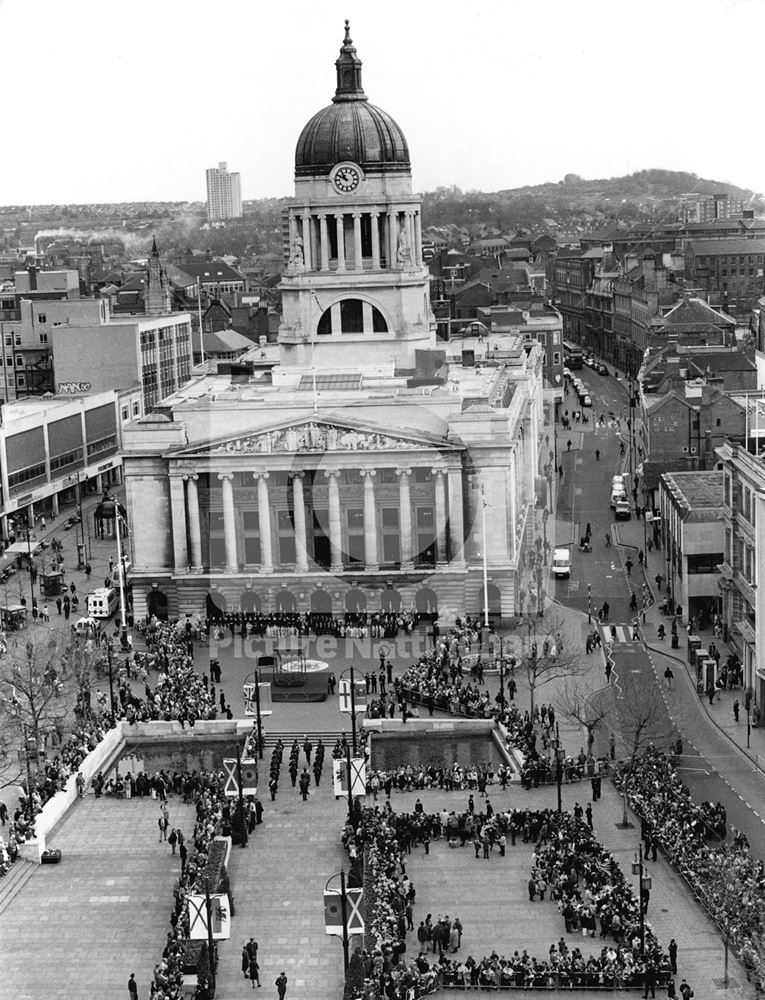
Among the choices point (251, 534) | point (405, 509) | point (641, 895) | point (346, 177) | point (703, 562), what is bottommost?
point (641, 895)

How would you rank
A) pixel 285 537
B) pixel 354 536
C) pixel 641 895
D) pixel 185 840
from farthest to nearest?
1. pixel 285 537
2. pixel 354 536
3. pixel 185 840
4. pixel 641 895

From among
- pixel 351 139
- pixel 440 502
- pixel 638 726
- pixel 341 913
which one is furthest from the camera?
pixel 351 139

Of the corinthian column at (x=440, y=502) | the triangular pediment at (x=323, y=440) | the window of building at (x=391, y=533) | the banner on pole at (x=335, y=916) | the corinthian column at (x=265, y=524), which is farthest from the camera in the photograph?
the window of building at (x=391, y=533)

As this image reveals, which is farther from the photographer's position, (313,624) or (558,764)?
(313,624)

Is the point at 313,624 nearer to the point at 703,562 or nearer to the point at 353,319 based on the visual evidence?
the point at 703,562

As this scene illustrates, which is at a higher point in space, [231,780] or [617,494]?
[231,780]

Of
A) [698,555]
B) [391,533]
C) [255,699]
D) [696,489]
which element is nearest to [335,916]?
[255,699]

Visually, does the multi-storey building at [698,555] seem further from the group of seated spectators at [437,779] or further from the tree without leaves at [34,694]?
the tree without leaves at [34,694]

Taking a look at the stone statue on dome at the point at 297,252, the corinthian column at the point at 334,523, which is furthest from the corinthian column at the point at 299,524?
the stone statue on dome at the point at 297,252
